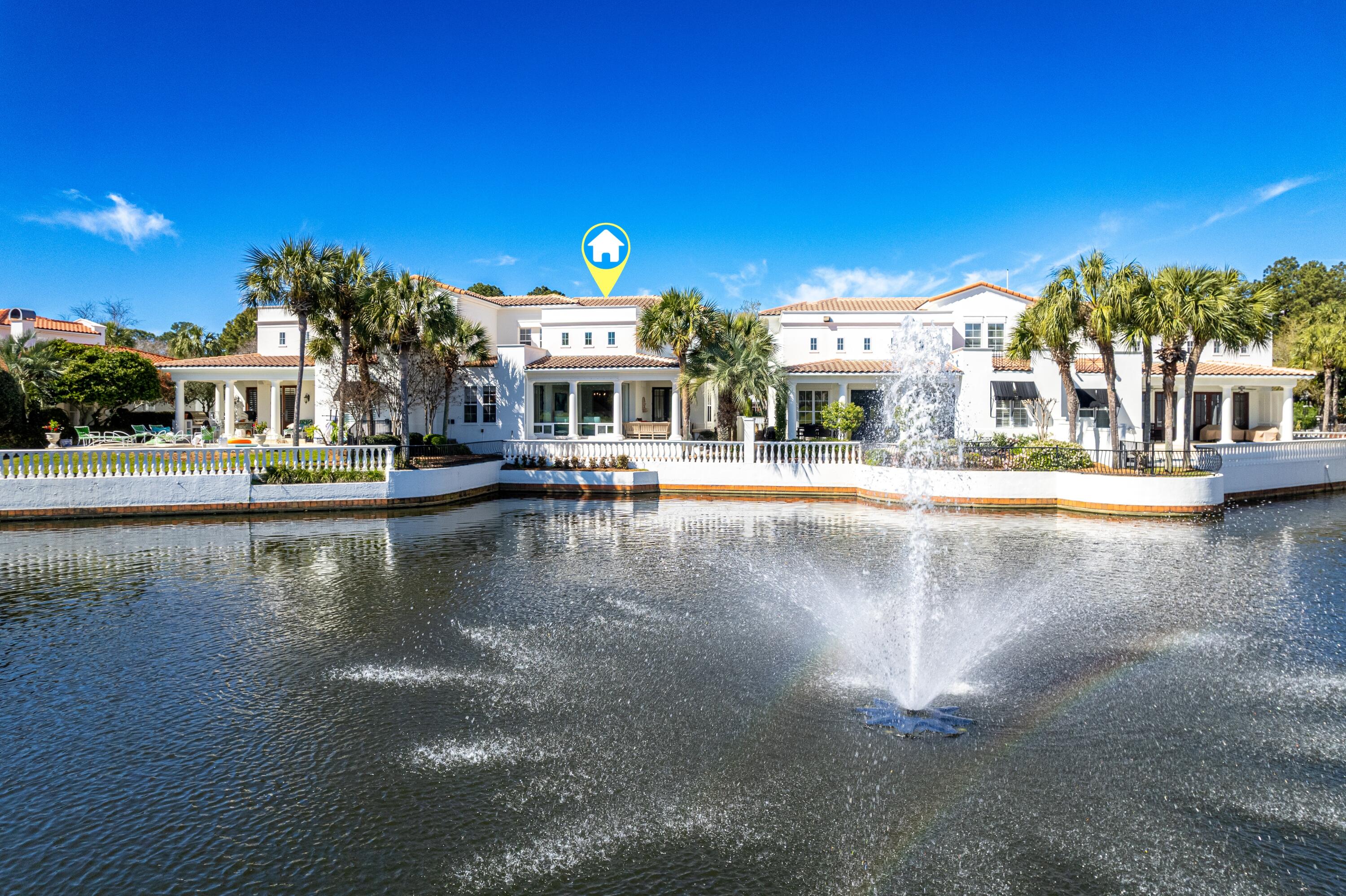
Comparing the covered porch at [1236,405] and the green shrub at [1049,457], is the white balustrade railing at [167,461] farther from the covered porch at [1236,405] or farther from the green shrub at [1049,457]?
the covered porch at [1236,405]

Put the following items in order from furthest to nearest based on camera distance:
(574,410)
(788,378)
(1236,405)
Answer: (1236,405) → (574,410) → (788,378)

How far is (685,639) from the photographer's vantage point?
1039 centimetres

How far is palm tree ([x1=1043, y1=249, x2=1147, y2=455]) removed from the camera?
24.7m

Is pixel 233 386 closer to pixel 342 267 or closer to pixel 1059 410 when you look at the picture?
pixel 342 267

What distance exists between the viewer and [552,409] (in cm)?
3759

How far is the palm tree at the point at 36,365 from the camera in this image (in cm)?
3812

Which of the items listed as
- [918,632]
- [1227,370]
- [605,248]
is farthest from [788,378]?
[918,632]

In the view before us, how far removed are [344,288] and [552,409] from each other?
1168cm

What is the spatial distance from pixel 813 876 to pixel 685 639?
201 inches

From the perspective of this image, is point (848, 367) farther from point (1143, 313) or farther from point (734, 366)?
point (1143, 313)

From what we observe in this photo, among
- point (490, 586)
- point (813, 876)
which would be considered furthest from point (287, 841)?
point (490, 586)

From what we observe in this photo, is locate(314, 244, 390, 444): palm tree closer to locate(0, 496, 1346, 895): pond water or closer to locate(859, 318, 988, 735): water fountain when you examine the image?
locate(0, 496, 1346, 895): pond water

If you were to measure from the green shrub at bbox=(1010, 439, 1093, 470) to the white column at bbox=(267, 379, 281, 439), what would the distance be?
32515mm

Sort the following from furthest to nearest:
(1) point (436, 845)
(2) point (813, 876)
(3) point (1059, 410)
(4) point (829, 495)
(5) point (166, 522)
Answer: (3) point (1059, 410), (4) point (829, 495), (5) point (166, 522), (1) point (436, 845), (2) point (813, 876)
